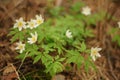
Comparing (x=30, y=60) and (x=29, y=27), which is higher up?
(x=29, y=27)

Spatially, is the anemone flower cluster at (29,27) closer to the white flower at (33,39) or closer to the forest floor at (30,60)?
the white flower at (33,39)

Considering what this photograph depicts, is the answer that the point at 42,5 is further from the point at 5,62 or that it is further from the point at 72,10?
the point at 5,62

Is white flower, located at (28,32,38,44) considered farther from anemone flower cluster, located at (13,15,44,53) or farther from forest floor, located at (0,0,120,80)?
forest floor, located at (0,0,120,80)

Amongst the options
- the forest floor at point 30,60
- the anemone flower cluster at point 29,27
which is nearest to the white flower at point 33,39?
the anemone flower cluster at point 29,27

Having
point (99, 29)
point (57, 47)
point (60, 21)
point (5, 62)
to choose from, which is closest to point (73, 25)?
point (60, 21)

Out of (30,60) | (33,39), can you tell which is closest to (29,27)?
(33,39)

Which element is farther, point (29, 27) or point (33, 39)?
point (29, 27)

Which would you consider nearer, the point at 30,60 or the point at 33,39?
the point at 33,39

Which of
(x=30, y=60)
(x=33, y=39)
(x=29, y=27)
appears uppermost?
(x=29, y=27)

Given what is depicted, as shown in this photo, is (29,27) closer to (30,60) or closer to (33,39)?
(33,39)

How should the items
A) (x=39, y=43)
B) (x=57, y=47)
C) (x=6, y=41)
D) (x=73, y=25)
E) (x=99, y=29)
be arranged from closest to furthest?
(x=57, y=47) → (x=39, y=43) → (x=6, y=41) → (x=73, y=25) → (x=99, y=29)

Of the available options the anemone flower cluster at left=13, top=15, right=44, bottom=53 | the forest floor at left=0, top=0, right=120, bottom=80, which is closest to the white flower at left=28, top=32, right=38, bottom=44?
the anemone flower cluster at left=13, top=15, right=44, bottom=53
